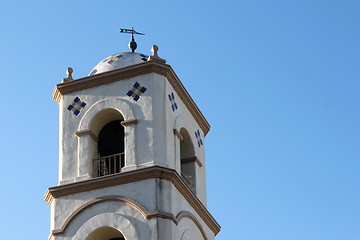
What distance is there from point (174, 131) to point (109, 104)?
1937 millimetres

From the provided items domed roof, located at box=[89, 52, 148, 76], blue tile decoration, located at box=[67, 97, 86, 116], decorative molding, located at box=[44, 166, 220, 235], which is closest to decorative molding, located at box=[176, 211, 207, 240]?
decorative molding, located at box=[44, 166, 220, 235]

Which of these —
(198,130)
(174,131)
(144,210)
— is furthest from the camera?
(198,130)

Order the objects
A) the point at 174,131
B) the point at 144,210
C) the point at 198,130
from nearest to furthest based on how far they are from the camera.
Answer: the point at 144,210, the point at 174,131, the point at 198,130

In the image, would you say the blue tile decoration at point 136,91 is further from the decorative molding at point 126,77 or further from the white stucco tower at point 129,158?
the decorative molding at point 126,77

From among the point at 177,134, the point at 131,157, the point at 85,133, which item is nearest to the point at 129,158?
the point at 131,157

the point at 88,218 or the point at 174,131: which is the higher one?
the point at 174,131

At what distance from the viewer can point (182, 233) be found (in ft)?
86.0

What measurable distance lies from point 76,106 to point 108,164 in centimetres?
188

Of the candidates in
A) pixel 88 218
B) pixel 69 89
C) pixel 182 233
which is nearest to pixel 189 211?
pixel 182 233

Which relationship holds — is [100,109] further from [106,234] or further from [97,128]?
[106,234]

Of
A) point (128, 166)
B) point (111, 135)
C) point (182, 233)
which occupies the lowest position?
point (182, 233)

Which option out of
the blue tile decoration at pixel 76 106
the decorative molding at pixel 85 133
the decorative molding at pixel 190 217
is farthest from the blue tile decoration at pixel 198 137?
the blue tile decoration at pixel 76 106

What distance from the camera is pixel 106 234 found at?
26.3 meters

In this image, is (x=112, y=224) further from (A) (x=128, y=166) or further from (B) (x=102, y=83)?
(B) (x=102, y=83)
